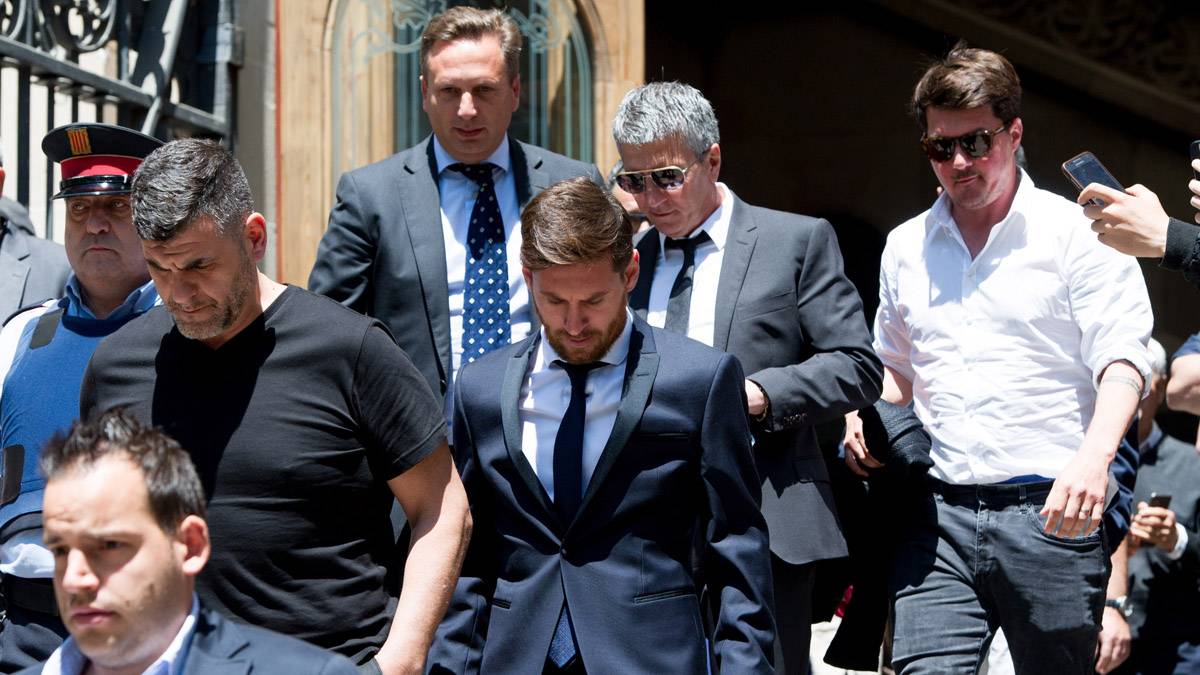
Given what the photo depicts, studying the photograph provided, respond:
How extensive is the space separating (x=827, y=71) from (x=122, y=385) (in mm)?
8052

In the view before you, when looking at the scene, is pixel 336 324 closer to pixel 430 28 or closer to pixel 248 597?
pixel 248 597

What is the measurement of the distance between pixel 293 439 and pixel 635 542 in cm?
71

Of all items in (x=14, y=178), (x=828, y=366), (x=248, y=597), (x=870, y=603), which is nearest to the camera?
(x=248, y=597)

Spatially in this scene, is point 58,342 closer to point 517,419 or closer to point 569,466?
point 517,419

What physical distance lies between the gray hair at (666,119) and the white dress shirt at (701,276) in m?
0.19

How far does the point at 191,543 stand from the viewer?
264cm

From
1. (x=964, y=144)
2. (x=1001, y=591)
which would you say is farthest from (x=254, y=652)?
(x=964, y=144)

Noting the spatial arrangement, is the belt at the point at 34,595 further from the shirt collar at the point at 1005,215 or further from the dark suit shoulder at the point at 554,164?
the shirt collar at the point at 1005,215

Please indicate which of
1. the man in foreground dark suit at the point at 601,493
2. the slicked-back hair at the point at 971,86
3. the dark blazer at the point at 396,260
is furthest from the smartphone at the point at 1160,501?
the man in foreground dark suit at the point at 601,493

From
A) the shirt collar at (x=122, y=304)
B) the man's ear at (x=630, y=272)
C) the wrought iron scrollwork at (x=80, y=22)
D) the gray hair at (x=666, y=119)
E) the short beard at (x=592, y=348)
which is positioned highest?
the wrought iron scrollwork at (x=80, y=22)

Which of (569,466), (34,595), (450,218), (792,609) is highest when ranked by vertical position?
(450,218)

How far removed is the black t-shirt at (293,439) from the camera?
10.7 feet

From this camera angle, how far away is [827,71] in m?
10.9

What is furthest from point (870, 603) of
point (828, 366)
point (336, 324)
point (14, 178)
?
point (14, 178)
